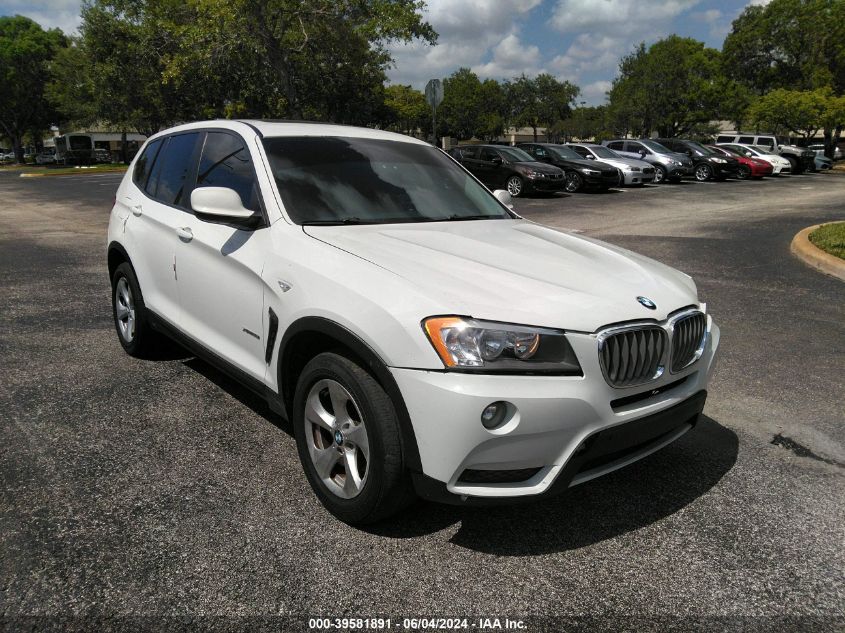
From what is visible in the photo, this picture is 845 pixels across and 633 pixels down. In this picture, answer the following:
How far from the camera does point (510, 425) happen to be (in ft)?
7.86

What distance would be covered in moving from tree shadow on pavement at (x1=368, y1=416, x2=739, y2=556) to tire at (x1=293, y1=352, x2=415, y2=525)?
23cm

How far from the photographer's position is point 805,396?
4445mm

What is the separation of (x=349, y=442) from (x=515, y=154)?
1828 cm

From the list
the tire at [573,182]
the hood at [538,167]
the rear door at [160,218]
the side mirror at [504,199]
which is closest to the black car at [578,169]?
the tire at [573,182]

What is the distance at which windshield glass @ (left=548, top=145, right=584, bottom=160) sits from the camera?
69.4 feet

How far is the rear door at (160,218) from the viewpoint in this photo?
419 centimetres

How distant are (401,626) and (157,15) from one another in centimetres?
4078

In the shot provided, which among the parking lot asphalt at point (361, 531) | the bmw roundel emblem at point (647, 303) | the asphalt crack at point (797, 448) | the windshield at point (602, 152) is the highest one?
the windshield at point (602, 152)

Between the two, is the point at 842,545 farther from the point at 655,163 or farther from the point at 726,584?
the point at 655,163

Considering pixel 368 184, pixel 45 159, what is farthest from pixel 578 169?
pixel 45 159

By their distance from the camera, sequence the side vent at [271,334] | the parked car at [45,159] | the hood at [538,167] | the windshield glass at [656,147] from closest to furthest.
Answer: the side vent at [271,334]
the hood at [538,167]
the windshield glass at [656,147]
the parked car at [45,159]

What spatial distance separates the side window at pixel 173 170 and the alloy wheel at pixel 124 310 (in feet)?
2.55

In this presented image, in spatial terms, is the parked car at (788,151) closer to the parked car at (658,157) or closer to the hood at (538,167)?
the parked car at (658,157)

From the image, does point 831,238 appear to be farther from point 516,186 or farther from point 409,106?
point 409,106
